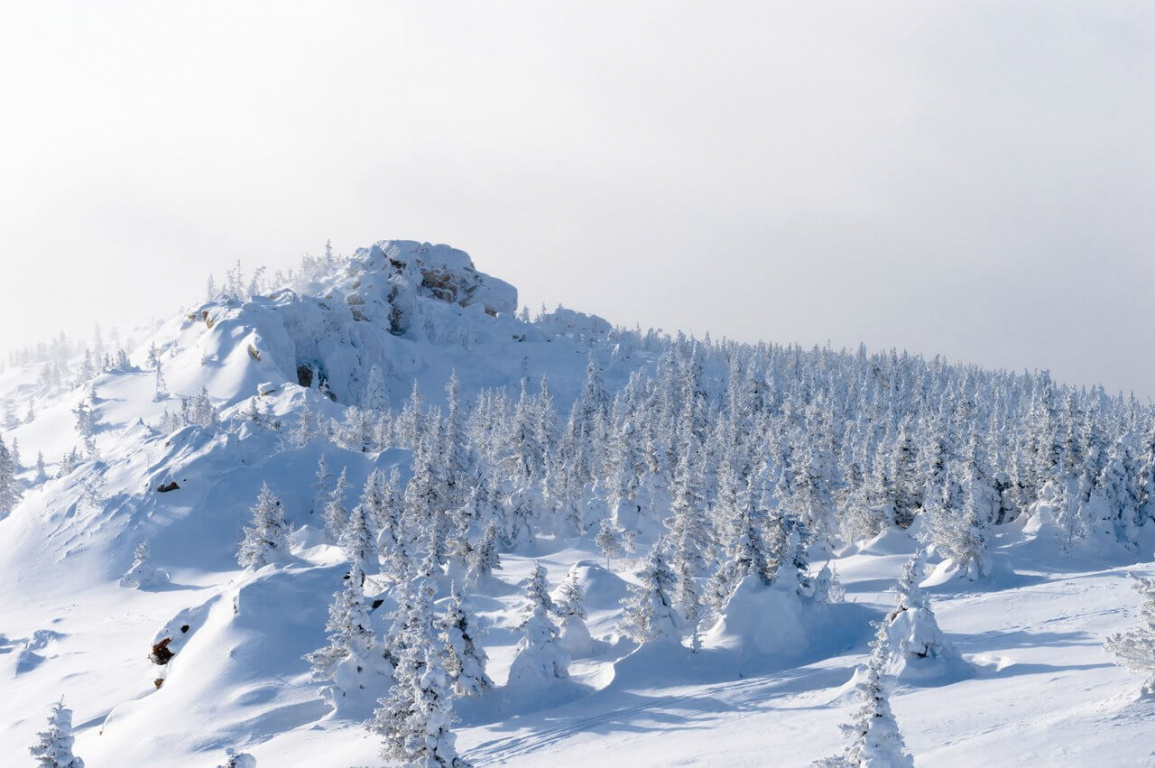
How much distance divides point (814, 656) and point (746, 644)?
2948 millimetres

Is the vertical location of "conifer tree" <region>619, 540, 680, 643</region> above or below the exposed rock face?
below

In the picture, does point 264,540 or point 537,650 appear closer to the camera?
point 537,650

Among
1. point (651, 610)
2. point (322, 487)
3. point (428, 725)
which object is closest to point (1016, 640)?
point (651, 610)

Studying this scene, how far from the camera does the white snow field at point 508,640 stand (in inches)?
913

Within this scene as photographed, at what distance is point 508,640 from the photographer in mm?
40906

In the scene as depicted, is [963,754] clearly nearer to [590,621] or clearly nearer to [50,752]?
[50,752]

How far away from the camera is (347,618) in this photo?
1226 inches

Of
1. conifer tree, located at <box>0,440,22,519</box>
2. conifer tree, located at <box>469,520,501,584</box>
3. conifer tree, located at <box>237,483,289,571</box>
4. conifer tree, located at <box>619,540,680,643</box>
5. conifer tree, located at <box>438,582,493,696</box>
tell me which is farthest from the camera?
conifer tree, located at <box>0,440,22,519</box>

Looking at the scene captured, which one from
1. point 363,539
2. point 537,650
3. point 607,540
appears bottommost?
point 607,540

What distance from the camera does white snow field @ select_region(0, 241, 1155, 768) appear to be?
23.2m

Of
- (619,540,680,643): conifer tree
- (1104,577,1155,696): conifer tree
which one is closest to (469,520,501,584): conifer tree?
(619,540,680,643): conifer tree

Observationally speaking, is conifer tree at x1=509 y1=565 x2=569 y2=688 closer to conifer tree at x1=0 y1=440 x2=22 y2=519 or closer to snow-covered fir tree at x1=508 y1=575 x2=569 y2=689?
snow-covered fir tree at x1=508 y1=575 x2=569 y2=689

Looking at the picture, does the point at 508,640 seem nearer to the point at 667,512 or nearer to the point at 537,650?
the point at 537,650

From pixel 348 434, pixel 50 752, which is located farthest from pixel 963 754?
pixel 348 434
